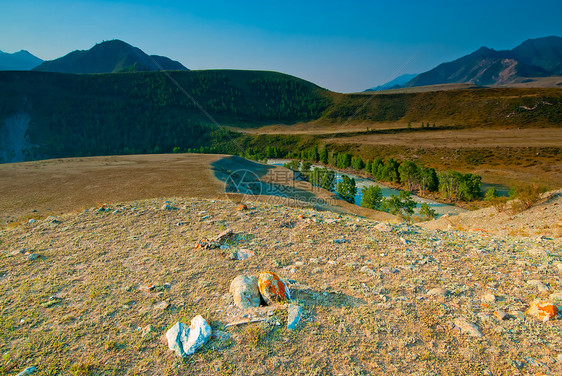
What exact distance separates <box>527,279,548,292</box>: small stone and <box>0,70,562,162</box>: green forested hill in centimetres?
11242

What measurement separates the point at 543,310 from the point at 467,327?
5.05 ft

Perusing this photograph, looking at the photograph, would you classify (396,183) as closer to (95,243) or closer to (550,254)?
(550,254)

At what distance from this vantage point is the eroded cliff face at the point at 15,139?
94750mm

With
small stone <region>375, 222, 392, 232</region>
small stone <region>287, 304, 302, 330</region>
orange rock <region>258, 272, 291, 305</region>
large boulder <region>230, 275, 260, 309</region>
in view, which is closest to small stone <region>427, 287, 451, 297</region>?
small stone <region>287, 304, 302, 330</region>

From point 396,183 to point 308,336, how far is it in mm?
66914

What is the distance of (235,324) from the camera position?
4.73 m

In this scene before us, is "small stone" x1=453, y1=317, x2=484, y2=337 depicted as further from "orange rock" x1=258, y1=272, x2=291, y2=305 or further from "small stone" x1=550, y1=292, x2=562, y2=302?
"orange rock" x1=258, y1=272, x2=291, y2=305

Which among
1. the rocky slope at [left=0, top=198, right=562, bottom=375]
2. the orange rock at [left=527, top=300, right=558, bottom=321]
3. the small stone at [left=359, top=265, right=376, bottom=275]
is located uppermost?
the orange rock at [left=527, top=300, right=558, bottom=321]

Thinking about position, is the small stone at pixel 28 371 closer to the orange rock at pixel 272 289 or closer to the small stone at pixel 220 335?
the small stone at pixel 220 335

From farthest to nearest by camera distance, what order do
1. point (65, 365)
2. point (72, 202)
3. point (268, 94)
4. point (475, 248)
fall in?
1. point (268, 94)
2. point (72, 202)
3. point (475, 248)
4. point (65, 365)

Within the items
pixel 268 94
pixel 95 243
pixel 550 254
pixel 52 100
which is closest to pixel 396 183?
pixel 550 254

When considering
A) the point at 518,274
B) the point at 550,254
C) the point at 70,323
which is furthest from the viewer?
the point at 550,254

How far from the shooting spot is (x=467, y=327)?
456cm

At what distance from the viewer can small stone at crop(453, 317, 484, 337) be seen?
14.5ft
